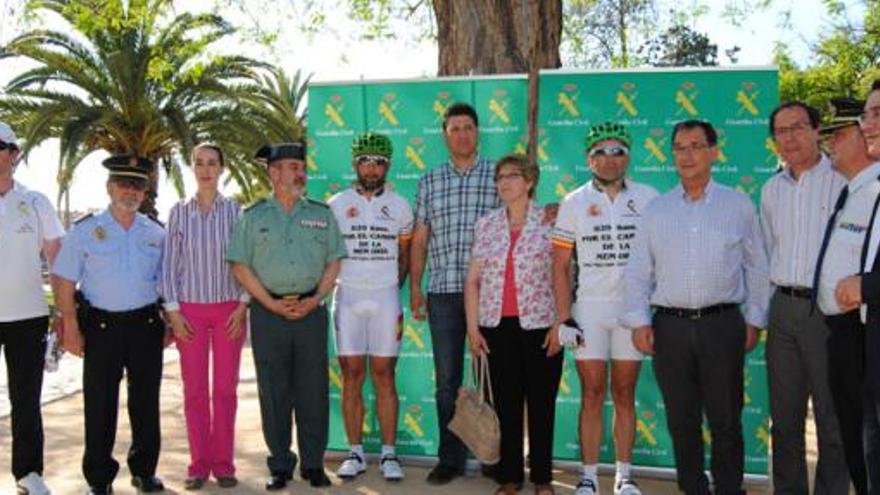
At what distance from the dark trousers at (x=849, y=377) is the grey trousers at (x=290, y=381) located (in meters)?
2.82

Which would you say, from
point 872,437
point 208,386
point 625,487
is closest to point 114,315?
point 208,386

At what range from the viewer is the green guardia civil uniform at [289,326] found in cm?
544

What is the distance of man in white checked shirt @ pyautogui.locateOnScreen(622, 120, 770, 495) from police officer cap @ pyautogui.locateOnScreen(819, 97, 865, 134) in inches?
23.2

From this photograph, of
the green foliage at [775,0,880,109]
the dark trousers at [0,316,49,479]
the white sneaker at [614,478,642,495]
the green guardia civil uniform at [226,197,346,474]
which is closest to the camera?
the dark trousers at [0,316,49,479]

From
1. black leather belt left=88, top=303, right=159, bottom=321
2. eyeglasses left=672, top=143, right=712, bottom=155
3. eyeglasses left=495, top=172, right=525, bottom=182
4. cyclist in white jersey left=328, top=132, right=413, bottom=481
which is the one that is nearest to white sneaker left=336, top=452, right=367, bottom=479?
cyclist in white jersey left=328, top=132, right=413, bottom=481

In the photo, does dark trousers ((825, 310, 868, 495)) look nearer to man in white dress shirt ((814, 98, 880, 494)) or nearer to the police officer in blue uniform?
man in white dress shirt ((814, 98, 880, 494))

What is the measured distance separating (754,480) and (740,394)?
1.21 metres

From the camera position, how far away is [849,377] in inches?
168

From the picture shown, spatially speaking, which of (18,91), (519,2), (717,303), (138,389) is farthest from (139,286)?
(18,91)

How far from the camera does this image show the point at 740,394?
486 cm

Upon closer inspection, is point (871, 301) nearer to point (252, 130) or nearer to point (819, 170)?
point (819, 170)

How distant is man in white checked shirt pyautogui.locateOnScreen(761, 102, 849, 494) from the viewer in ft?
14.9

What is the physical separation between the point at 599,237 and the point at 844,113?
140 cm

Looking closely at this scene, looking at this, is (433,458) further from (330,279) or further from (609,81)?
(609,81)
